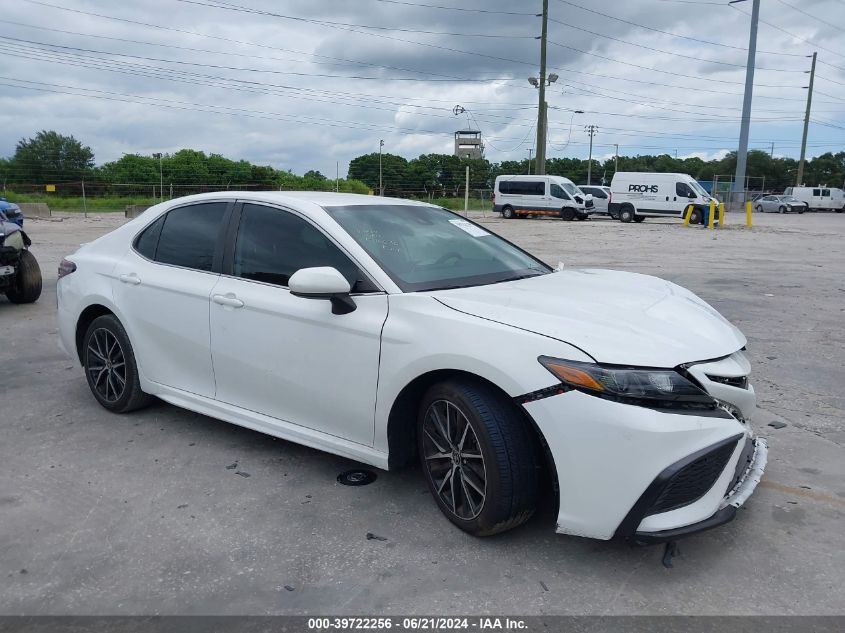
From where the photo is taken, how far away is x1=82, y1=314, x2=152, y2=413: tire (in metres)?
4.46

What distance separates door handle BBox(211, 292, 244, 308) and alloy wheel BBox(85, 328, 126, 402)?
1025mm

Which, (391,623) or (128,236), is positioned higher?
(128,236)

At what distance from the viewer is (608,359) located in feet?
8.64

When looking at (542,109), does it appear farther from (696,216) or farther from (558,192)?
(696,216)

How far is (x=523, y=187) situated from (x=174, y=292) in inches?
1326

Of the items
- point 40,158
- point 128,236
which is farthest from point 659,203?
point 40,158

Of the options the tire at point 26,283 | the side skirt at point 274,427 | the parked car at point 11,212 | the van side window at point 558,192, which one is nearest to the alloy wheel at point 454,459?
the side skirt at point 274,427

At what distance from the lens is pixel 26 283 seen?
8375 millimetres

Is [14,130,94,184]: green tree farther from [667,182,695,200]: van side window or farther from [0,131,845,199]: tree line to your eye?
[667,182,695,200]: van side window

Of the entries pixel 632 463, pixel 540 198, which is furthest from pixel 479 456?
pixel 540 198

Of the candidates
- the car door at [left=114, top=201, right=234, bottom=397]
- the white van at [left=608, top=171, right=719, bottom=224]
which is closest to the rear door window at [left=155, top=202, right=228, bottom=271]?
the car door at [left=114, top=201, right=234, bottom=397]

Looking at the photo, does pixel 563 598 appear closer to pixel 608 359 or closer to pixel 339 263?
pixel 608 359

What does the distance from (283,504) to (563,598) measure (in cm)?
144

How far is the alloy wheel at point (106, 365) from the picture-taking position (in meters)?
4.54
